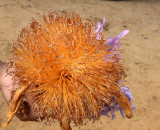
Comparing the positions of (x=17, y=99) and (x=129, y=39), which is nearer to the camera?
(x=17, y=99)

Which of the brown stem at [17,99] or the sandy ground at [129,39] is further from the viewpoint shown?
the sandy ground at [129,39]

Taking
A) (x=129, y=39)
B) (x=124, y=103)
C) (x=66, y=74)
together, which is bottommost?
(x=129, y=39)

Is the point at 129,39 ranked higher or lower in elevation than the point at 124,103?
lower

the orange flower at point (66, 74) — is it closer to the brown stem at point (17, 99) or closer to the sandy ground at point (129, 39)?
the brown stem at point (17, 99)

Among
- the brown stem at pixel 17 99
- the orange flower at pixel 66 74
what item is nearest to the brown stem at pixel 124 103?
the orange flower at pixel 66 74

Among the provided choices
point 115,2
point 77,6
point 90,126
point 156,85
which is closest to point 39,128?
point 90,126

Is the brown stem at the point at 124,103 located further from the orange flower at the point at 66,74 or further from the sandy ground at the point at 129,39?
→ the sandy ground at the point at 129,39

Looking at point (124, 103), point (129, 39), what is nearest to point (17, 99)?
point (124, 103)

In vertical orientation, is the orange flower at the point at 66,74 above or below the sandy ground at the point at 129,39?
above

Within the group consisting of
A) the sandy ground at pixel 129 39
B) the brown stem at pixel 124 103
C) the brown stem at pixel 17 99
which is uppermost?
the brown stem at pixel 17 99

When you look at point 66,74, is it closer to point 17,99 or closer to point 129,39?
point 17,99
